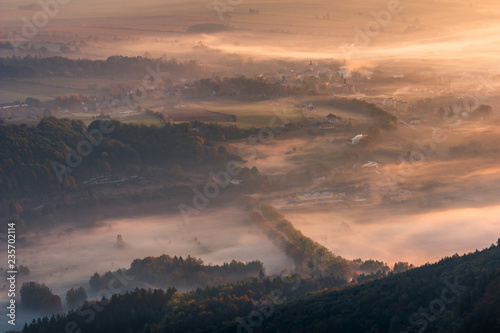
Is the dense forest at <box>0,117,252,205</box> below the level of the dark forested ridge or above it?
above

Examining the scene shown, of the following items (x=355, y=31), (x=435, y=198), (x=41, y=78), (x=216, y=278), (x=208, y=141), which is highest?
(x=355, y=31)

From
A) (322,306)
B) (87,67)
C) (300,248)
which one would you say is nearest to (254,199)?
(300,248)

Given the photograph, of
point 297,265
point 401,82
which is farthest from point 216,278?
point 401,82

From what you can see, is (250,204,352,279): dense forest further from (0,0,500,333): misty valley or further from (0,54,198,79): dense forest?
(0,54,198,79): dense forest

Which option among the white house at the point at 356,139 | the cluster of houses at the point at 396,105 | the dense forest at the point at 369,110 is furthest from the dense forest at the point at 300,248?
the cluster of houses at the point at 396,105

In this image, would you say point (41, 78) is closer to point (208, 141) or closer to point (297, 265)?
point (208, 141)

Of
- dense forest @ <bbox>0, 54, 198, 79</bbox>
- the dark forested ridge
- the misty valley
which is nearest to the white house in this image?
the misty valley
